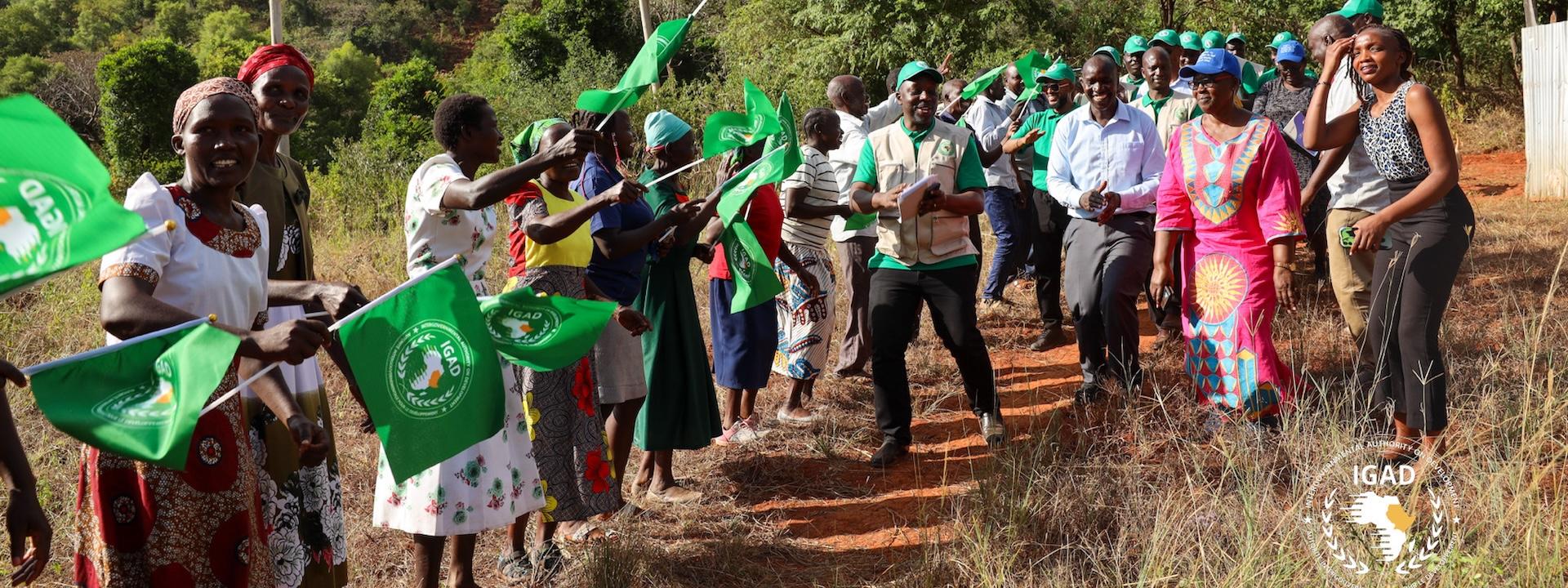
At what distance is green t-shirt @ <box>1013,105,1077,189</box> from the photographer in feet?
23.9

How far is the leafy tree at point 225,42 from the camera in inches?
1257

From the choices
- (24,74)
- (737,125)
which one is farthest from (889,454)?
(24,74)

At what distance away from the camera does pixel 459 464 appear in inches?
145

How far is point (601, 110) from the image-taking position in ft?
14.1

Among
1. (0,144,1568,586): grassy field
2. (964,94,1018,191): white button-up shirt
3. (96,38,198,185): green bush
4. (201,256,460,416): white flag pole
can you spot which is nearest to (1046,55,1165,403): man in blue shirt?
(0,144,1568,586): grassy field

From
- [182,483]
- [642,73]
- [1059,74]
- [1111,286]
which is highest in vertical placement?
[1059,74]

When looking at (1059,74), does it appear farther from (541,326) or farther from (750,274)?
(541,326)

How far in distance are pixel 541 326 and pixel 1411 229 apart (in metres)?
3.31

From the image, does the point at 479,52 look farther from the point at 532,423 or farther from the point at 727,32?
the point at 532,423

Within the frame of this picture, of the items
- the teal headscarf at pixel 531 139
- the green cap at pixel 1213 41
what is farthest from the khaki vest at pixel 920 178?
the green cap at pixel 1213 41

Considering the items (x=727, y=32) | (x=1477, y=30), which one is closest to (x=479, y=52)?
(x=727, y=32)

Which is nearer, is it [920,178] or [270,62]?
[270,62]

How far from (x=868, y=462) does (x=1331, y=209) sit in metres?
2.46

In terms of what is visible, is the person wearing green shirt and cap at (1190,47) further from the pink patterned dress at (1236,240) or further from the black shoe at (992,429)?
the black shoe at (992,429)
